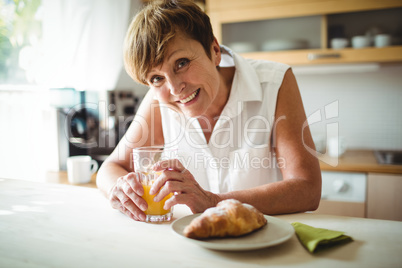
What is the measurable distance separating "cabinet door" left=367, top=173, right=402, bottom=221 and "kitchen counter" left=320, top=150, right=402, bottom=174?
0.13 ft

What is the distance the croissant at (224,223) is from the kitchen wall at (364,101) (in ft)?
7.54

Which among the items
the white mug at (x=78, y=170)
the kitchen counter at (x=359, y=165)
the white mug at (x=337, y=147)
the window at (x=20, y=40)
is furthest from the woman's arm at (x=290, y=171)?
the window at (x=20, y=40)

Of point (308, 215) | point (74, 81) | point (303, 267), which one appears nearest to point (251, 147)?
point (308, 215)

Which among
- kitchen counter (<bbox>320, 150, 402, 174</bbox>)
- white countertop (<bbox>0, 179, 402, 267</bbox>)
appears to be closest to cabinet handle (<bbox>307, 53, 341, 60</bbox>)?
kitchen counter (<bbox>320, 150, 402, 174</bbox>)

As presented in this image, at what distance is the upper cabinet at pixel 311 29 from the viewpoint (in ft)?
7.32

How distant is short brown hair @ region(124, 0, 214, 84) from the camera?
97 centimetres

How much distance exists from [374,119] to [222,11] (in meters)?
1.47

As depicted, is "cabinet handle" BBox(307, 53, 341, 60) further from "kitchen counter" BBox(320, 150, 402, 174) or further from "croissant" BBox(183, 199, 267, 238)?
"croissant" BBox(183, 199, 267, 238)

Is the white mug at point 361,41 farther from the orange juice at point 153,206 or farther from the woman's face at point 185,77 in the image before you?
the orange juice at point 153,206

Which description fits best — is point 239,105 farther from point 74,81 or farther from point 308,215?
point 74,81

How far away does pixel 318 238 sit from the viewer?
2.09 ft

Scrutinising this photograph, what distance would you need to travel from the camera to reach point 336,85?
2678mm

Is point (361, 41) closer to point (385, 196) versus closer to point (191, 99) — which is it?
point (385, 196)

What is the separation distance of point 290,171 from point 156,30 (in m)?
0.60
